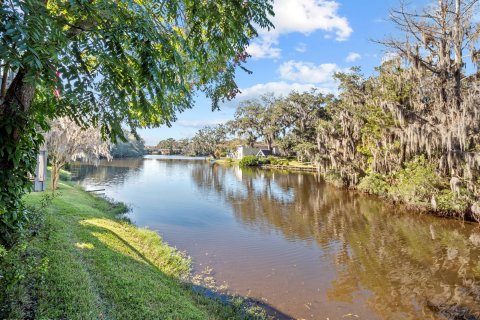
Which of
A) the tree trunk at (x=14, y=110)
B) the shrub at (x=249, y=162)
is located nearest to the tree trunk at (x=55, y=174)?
the tree trunk at (x=14, y=110)

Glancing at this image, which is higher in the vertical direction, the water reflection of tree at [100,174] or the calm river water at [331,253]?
the water reflection of tree at [100,174]

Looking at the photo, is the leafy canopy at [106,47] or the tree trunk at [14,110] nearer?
the leafy canopy at [106,47]

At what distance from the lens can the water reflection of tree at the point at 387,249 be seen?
8.42m

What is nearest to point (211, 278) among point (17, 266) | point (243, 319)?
point (243, 319)

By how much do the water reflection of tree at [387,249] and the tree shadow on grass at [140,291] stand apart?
11.5 feet

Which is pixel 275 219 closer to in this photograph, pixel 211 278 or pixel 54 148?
pixel 211 278

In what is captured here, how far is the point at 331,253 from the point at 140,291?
8.55 meters

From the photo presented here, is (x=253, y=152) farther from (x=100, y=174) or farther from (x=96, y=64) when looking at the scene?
(x=96, y=64)

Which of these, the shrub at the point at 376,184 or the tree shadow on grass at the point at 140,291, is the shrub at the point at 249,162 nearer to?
the shrub at the point at 376,184

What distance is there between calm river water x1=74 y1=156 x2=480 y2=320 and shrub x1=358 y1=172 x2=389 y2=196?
6.02 ft

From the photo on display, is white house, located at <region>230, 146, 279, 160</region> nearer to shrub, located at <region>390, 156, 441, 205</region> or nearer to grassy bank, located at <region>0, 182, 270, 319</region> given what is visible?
shrub, located at <region>390, 156, 441, 205</region>

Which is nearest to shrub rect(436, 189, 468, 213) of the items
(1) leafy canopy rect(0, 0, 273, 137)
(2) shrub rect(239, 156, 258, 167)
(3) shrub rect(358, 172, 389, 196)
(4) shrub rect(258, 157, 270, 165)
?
(3) shrub rect(358, 172, 389, 196)

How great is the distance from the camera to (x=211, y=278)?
364 inches

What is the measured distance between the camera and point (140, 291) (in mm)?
6043
